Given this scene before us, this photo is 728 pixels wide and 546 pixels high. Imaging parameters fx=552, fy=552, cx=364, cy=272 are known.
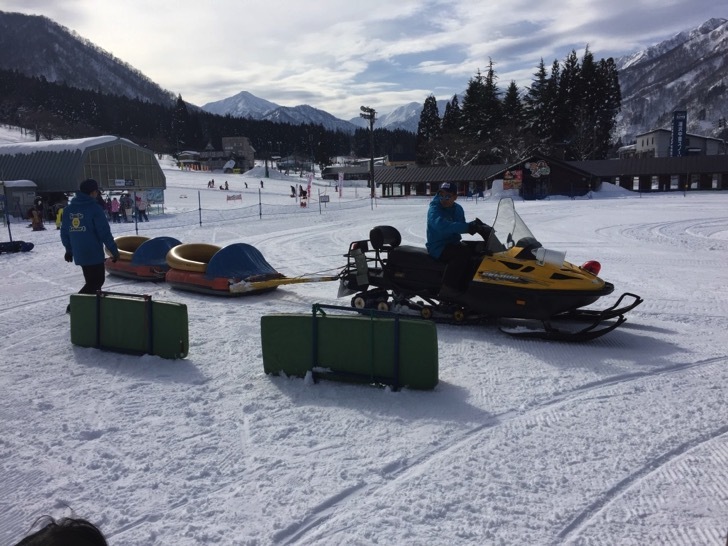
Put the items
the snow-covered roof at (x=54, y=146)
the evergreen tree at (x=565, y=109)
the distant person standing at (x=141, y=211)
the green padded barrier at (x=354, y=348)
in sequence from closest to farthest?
the green padded barrier at (x=354, y=348), the distant person standing at (x=141, y=211), the snow-covered roof at (x=54, y=146), the evergreen tree at (x=565, y=109)

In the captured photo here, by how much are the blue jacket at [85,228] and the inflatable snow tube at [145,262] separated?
3.11 m

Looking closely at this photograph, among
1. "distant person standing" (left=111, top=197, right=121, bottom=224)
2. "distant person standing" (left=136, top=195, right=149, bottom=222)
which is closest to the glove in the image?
"distant person standing" (left=136, top=195, right=149, bottom=222)

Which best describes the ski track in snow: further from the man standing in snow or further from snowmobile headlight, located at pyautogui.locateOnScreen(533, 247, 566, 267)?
the man standing in snow

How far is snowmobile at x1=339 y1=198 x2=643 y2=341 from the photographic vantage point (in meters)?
6.27

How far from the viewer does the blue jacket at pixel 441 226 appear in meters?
6.95

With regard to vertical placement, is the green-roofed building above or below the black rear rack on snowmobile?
above

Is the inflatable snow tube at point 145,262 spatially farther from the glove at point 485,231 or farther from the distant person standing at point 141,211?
the distant person standing at point 141,211

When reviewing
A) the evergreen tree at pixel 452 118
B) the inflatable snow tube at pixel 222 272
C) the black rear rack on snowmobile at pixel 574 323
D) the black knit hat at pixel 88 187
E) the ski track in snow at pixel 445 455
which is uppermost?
the evergreen tree at pixel 452 118

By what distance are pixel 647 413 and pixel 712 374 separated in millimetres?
1312

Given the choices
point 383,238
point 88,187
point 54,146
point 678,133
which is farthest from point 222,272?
point 678,133

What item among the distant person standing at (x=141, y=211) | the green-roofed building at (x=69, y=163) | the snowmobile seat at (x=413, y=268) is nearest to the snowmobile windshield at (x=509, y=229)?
the snowmobile seat at (x=413, y=268)

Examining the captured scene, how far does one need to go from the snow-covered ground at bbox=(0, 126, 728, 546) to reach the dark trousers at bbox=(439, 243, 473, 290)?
23.7 inches

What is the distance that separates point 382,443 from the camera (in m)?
4.04

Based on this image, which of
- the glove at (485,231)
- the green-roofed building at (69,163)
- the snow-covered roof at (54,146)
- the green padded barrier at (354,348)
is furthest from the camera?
the snow-covered roof at (54,146)
